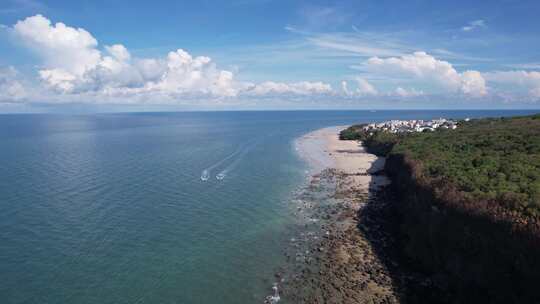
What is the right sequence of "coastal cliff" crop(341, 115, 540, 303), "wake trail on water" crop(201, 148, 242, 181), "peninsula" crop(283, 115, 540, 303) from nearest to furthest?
"coastal cliff" crop(341, 115, 540, 303) < "peninsula" crop(283, 115, 540, 303) < "wake trail on water" crop(201, 148, 242, 181)

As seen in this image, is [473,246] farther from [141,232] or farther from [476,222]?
[141,232]

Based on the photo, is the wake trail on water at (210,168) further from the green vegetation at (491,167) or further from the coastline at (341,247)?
the green vegetation at (491,167)

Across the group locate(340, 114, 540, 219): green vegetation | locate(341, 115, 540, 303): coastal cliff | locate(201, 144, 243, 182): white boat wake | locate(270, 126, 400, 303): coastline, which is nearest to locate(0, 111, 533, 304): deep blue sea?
locate(201, 144, 243, 182): white boat wake

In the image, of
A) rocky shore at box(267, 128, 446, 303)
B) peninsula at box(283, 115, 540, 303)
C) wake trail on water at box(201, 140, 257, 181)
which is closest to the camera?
peninsula at box(283, 115, 540, 303)

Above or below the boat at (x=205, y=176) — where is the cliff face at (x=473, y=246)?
above

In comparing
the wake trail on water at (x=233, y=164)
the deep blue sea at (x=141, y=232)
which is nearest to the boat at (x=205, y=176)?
the deep blue sea at (x=141, y=232)

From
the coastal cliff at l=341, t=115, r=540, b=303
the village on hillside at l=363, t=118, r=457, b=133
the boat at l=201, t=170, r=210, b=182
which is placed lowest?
the boat at l=201, t=170, r=210, b=182

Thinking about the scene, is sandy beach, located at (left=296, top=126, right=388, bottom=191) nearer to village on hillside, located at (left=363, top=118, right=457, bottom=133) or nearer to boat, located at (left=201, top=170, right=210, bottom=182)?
village on hillside, located at (left=363, top=118, right=457, bottom=133)
